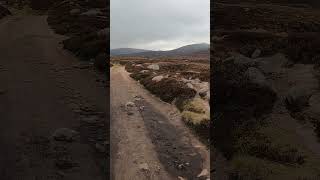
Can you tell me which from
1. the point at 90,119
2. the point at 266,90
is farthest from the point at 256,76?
the point at 90,119

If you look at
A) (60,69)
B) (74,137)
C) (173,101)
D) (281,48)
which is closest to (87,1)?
(60,69)

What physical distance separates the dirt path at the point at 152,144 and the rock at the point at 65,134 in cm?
199

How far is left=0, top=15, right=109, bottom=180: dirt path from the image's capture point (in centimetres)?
1462

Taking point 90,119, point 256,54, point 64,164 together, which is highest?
point 256,54

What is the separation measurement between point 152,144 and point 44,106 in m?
4.84

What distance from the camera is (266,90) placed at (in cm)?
1811

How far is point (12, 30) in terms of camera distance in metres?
19.3

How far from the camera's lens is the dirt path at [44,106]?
14625 millimetres

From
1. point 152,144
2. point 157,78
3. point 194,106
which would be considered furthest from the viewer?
point 157,78

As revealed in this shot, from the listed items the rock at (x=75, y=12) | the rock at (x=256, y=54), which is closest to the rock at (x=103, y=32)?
the rock at (x=75, y=12)

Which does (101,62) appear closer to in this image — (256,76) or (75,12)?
(75,12)

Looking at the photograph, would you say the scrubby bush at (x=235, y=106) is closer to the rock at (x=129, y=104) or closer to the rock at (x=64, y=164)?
the rock at (x=129, y=104)

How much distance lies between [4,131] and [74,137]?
253 centimetres

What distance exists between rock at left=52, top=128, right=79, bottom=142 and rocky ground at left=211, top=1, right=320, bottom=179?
555cm
